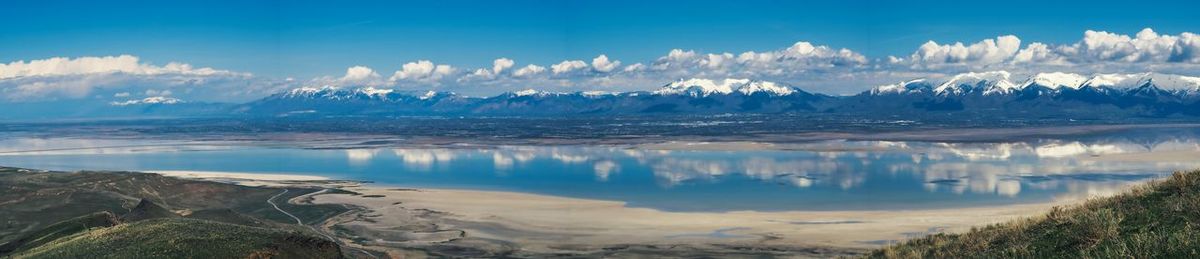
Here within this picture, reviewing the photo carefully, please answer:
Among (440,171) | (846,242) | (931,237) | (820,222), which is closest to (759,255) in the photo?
(846,242)

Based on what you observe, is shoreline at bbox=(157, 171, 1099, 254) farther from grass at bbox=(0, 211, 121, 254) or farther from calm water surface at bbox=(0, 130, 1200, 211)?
grass at bbox=(0, 211, 121, 254)

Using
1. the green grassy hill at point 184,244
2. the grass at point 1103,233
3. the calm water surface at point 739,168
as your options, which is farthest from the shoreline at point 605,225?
the grass at point 1103,233

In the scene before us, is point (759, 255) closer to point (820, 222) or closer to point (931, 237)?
point (820, 222)

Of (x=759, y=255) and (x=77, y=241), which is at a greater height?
(x=77, y=241)

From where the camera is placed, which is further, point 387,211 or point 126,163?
point 126,163

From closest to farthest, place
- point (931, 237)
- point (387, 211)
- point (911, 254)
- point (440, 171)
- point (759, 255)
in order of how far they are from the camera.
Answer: point (911, 254), point (931, 237), point (759, 255), point (387, 211), point (440, 171)

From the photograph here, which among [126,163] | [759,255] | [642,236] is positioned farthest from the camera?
[126,163]

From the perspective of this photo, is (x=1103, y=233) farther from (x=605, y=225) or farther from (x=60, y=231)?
(x=605, y=225)
